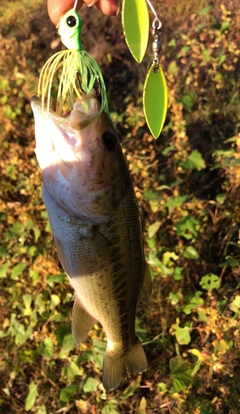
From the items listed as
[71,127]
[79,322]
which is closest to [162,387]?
[79,322]

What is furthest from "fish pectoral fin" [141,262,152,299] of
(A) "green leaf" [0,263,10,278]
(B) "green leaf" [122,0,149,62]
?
(A) "green leaf" [0,263,10,278]

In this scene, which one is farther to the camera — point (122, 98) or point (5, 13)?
point (5, 13)

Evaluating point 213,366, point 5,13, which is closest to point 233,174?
point 213,366

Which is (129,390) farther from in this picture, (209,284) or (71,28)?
(71,28)

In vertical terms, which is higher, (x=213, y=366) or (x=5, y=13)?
(x=5, y=13)

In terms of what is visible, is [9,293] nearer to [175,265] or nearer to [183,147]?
[175,265]

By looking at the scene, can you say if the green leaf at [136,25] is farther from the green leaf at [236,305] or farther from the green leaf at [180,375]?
the green leaf at [180,375]
